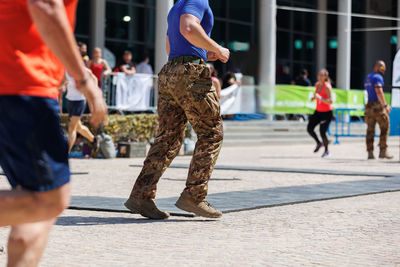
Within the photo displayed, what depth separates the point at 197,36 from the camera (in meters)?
6.21

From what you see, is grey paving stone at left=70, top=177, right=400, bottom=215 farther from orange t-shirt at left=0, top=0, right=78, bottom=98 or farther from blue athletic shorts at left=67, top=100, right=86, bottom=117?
blue athletic shorts at left=67, top=100, right=86, bottom=117

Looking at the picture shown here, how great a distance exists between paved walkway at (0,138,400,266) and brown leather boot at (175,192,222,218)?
0.07 metres

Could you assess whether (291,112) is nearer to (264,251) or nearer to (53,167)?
(264,251)

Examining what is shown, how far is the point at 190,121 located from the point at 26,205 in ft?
11.0

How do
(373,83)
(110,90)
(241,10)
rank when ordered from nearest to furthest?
(373,83), (110,90), (241,10)

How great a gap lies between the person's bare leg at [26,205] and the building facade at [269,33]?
721 inches

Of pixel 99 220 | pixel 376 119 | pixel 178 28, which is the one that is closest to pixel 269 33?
pixel 376 119

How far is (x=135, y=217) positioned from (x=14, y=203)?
3.61m

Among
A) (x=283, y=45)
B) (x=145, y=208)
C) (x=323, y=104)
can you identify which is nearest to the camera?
(x=145, y=208)

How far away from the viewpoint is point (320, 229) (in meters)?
6.04

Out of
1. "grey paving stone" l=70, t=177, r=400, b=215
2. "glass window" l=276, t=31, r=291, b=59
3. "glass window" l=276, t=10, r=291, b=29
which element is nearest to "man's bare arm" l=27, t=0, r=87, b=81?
"grey paving stone" l=70, t=177, r=400, b=215

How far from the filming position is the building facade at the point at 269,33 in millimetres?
25531

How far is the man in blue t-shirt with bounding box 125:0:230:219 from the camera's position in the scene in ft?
20.6

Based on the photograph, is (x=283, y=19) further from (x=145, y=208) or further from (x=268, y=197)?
(x=145, y=208)
